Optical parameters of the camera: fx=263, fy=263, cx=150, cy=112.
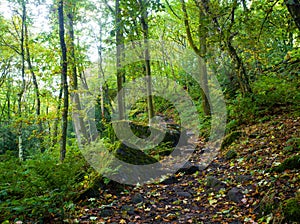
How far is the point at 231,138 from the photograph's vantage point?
27.3 ft

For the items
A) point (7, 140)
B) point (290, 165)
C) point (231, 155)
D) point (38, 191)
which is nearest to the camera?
point (38, 191)

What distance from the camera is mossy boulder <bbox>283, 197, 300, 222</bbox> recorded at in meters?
3.33

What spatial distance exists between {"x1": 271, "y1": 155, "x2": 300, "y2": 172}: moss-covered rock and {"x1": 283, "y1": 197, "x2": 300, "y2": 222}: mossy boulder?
4.36 ft

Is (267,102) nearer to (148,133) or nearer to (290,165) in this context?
(148,133)

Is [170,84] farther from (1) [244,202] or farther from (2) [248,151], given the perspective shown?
(1) [244,202]

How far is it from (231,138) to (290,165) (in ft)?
11.5

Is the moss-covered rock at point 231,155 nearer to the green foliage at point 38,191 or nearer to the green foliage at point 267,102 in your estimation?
the green foliage at point 267,102

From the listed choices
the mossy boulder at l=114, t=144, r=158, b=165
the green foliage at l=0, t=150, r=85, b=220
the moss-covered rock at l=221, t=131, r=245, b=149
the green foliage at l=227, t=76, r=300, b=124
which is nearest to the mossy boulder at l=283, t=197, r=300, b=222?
the green foliage at l=0, t=150, r=85, b=220

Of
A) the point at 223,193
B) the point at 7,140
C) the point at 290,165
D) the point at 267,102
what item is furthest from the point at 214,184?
the point at 7,140

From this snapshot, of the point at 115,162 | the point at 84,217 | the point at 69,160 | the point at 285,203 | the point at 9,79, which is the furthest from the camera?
the point at 9,79

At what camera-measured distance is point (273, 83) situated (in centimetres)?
986

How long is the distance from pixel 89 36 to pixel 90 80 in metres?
4.52

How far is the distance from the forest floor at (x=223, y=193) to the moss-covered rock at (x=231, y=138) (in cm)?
70

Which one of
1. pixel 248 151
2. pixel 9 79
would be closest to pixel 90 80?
pixel 9 79
